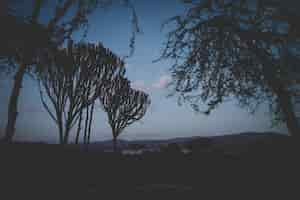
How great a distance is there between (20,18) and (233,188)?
18.4 ft

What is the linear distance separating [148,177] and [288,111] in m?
3.79

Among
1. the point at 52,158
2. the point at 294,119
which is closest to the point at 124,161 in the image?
the point at 52,158

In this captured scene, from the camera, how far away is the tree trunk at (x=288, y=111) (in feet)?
13.1

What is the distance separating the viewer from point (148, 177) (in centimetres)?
305

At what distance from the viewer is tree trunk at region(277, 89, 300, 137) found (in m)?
3.98

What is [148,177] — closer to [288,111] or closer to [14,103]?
[288,111]

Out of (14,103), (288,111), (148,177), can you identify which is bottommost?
(148,177)

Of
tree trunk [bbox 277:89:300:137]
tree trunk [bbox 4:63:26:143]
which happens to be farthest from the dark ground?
tree trunk [bbox 4:63:26:143]

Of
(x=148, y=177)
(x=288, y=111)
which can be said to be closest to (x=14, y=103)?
(x=148, y=177)

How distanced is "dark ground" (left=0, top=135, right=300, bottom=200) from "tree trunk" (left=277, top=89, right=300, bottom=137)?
0.41 meters

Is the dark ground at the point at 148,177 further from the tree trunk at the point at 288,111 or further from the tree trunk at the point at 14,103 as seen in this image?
the tree trunk at the point at 14,103

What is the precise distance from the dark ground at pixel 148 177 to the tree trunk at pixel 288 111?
412 millimetres

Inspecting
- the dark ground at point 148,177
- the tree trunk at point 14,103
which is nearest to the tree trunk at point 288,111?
the dark ground at point 148,177

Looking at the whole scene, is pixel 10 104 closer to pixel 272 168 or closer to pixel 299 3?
pixel 272 168
